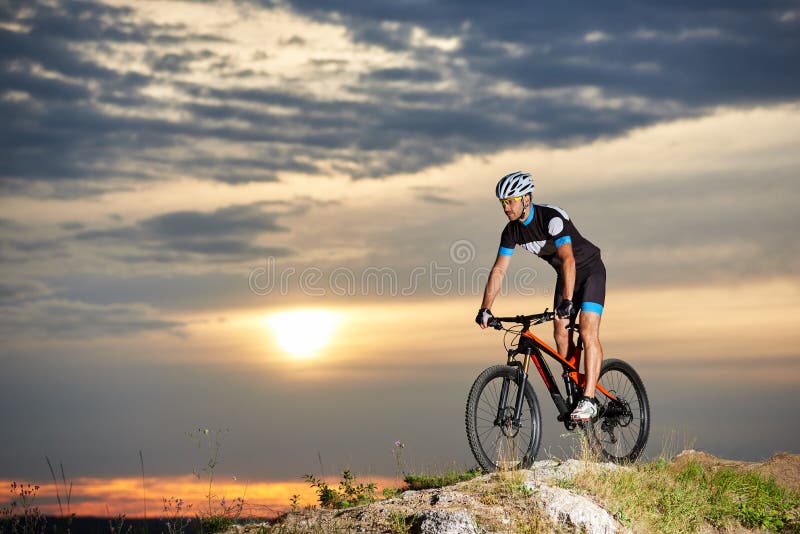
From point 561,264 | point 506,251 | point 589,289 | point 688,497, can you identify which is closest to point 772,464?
point 688,497

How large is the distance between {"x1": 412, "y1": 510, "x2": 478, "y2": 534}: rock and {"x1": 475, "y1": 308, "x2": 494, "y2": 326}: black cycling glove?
2.83 meters

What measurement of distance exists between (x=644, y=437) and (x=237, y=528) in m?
6.13

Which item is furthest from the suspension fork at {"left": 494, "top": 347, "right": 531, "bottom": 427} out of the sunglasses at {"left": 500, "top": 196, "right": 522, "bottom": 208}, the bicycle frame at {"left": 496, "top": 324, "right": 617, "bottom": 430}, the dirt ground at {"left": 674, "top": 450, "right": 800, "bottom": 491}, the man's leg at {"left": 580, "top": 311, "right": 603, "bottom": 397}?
the dirt ground at {"left": 674, "top": 450, "right": 800, "bottom": 491}

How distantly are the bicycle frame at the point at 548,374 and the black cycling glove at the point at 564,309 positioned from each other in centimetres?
43

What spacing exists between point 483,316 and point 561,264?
52.9 inches

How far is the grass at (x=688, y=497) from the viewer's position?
873 centimetres

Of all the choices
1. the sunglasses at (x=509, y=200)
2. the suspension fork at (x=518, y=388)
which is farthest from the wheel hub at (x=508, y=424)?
the sunglasses at (x=509, y=200)

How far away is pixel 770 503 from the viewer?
35.7 feet

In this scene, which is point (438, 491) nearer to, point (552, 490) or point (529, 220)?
point (552, 490)

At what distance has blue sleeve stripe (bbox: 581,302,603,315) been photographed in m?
10.4

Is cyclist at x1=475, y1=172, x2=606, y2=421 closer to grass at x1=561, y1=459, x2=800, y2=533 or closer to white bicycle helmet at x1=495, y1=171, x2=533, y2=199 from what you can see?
white bicycle helmet at x1=495, y1=171, x2=533, y2=199

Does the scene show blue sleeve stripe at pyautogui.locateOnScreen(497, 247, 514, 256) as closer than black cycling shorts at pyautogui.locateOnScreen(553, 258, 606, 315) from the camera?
Yes

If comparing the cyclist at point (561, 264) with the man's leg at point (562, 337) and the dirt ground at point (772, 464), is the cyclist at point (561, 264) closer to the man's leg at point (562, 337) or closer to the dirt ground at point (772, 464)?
the man's leg at point (562, 337)

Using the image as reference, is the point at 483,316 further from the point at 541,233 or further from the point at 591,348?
the point at 591,348
